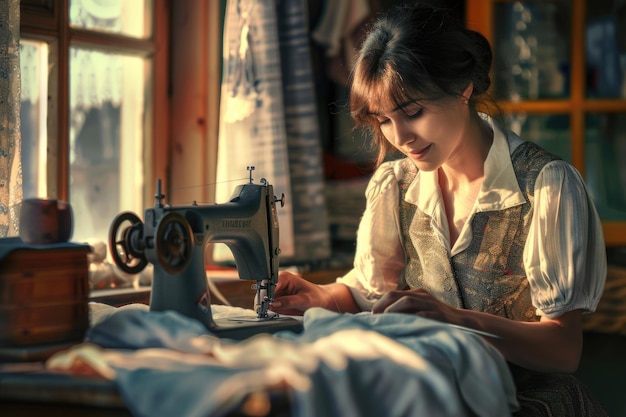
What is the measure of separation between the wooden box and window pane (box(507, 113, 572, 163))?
1.88m

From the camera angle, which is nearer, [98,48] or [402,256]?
[402,256]

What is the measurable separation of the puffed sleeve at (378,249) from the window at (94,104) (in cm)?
89

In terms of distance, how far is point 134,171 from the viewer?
291 cm

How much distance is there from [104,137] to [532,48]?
1.44m

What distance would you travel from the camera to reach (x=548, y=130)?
303 centimetres

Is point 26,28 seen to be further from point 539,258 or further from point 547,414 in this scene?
point 547,414

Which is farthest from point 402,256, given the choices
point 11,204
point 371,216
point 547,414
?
point 11,204

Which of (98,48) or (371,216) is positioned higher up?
(98,48)

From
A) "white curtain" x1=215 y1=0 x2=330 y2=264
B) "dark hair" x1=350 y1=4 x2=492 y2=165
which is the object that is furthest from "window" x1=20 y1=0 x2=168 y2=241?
"dark hair" x1=350 y1=4 x2=492 y2=165

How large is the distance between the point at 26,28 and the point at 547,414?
5.33 ft

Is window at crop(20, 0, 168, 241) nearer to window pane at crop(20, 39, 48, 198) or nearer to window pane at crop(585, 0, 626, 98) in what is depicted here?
window pane at crop(20, 39, 48, 198)

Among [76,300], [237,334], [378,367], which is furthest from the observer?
[237,334]

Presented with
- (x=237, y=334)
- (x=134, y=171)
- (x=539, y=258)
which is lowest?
(x=237, y=334)

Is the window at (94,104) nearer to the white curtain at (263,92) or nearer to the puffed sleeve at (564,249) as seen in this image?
the white curtain at (263,92)
